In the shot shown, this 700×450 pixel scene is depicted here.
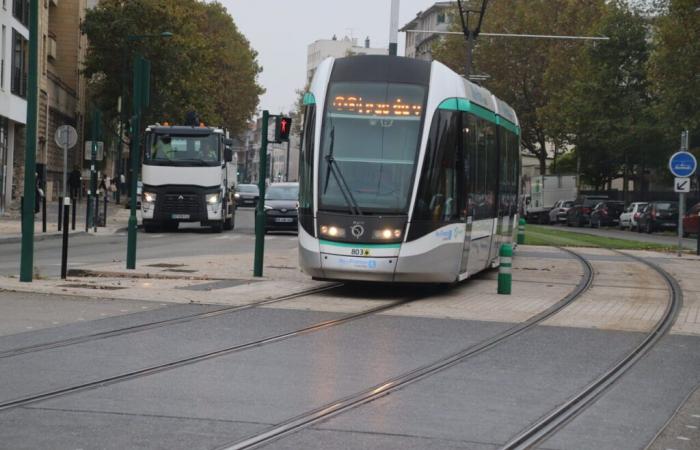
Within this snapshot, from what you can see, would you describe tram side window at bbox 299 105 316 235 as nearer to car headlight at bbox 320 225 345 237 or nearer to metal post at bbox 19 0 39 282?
car headlight at bbox 320 225 345 237

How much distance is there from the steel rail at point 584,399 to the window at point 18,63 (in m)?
35.4

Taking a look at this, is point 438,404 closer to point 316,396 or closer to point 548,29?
point 316,396

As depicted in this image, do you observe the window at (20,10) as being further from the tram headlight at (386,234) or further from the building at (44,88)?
the tram headlight at (386,234)

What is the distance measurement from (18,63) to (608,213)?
3184cm

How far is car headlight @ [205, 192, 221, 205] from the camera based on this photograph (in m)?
37.6

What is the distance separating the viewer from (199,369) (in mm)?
10117

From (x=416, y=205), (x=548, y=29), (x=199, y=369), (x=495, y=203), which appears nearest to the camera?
(x=199, y=369)

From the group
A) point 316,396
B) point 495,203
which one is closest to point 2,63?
point 495,203

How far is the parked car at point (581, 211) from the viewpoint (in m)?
68.6

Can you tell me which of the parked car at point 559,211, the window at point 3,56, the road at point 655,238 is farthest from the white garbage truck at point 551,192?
the window at point 3,56

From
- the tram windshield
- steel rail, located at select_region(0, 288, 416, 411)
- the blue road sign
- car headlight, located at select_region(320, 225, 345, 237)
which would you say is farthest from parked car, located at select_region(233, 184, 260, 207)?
steel rail, located at select_region(0, 288, 416, 411)

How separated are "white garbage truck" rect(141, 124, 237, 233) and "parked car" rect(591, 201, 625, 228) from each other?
3292 cm

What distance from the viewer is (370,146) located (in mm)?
17156

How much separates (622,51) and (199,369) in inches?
2432
